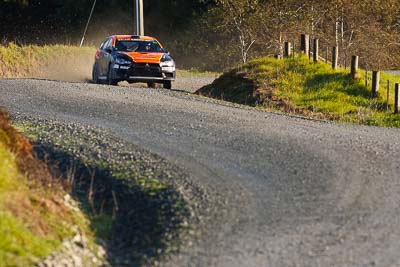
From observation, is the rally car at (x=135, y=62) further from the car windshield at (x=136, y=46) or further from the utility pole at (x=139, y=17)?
the utility pole at (x=139, y=17)

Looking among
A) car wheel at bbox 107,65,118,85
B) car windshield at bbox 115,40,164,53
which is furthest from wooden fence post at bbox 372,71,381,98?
car wheel at bbox 107,65,118,85

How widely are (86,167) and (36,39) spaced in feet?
148

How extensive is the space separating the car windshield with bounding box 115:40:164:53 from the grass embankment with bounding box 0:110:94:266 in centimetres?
1623

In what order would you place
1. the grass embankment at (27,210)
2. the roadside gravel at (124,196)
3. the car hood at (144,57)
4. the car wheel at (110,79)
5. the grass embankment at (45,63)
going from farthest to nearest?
1. the grass embankment at (45,63)
2. the car wheel at (110,79)
3. the car hood at (144,57)
4. the roadside gravel at (124,196)
5. the grass embankment at (27,210)

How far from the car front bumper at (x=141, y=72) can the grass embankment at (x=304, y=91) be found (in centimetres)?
152

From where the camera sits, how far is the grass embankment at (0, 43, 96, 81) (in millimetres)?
36125

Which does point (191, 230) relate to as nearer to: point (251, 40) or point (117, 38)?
point (117, 38)

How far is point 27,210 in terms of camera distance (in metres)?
9.74

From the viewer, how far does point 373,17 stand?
47.7m

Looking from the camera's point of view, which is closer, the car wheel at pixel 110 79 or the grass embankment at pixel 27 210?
the grass embankment at pixel 27 210

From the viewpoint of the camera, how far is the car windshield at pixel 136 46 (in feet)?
93.8

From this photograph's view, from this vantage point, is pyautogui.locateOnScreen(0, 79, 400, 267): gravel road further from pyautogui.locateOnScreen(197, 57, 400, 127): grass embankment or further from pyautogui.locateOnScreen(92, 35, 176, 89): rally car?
pyautogui.locateOnScreen(92, 35, 176, 89): rally car

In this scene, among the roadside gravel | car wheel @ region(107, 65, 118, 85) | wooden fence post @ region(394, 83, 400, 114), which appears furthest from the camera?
car wheel @ region(107, 65, 118, 85)

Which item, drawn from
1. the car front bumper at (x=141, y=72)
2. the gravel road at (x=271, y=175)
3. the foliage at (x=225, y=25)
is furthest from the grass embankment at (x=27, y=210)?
the foliage at (x=225, y=25)
